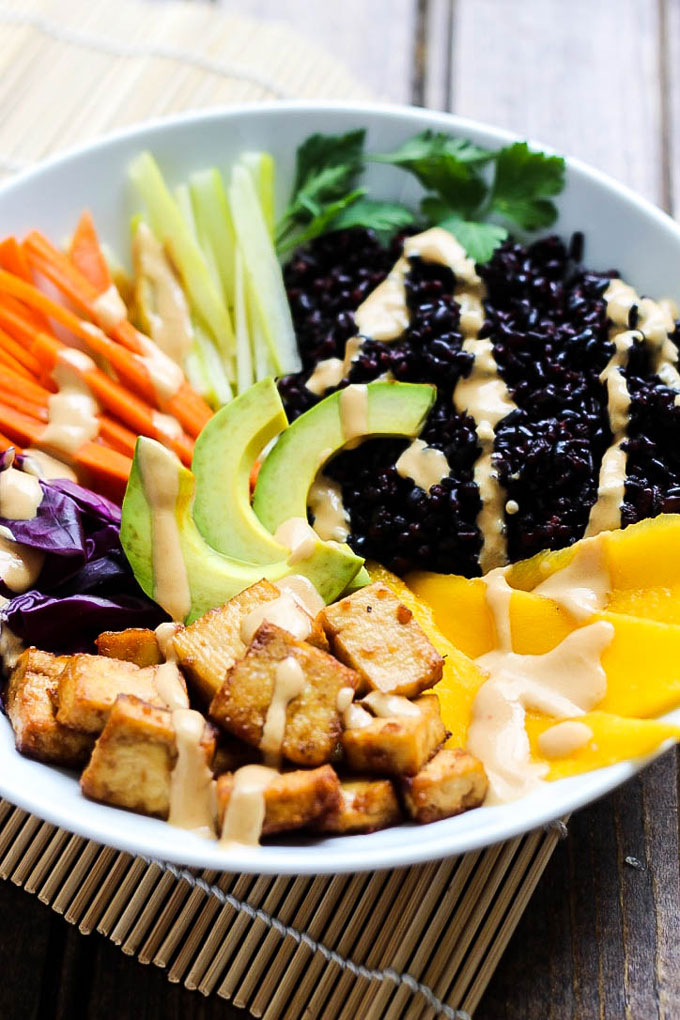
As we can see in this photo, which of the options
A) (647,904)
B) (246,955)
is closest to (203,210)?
(246,955)

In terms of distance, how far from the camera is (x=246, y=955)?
2.55m

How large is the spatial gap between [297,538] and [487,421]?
66 centimetres

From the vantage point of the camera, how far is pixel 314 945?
2.53m

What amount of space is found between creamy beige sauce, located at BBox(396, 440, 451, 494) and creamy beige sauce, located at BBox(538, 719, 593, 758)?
0.85 meters

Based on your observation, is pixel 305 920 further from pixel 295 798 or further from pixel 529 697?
pixel 529 697

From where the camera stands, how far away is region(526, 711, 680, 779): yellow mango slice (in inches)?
86.3

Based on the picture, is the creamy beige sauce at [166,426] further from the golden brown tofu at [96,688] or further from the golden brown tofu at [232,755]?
the golden brown tofu at [232,755]

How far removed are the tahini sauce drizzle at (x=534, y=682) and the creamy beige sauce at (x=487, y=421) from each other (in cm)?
23

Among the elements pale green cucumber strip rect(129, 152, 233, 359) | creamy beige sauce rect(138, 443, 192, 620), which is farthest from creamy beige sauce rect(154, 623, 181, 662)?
pale green cucumber strip rect(129, 152, 233, 359)

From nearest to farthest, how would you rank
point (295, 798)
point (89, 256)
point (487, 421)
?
point (295, 798) < point (487, 421) < point (89, 256)

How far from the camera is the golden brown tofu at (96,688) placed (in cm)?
223

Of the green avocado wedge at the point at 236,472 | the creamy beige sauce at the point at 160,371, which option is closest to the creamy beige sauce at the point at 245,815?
the green avocado wedge at the point at 236,472

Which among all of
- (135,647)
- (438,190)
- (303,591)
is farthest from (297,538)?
(438,190)

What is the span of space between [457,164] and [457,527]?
131 cm
